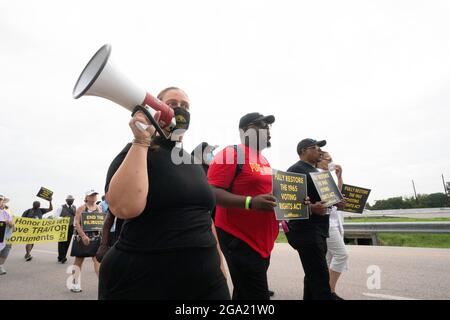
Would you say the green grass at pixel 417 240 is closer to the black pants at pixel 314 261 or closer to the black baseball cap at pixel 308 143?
the black baseball cap at pixel 308 143

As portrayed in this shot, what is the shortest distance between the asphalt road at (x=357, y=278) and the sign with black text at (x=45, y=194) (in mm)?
2577

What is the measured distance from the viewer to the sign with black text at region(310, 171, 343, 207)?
3.34m

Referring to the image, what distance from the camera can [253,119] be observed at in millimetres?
2939

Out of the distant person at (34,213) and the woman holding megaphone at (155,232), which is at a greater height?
the distant person at (34,213)

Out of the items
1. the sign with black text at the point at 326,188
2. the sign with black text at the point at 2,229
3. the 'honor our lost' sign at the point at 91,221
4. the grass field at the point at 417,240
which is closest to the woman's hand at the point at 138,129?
the sign with black text at the point at 326,188

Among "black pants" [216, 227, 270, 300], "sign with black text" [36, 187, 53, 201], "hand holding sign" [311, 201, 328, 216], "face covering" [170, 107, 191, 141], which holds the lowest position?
"black pants" [216, 227, 270, 300]

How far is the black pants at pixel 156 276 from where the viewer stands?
52.6 inches

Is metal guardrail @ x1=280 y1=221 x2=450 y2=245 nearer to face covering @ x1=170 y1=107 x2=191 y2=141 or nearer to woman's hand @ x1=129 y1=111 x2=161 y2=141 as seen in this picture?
face covering @ x1=170 y1=107 x2=191 y2=141

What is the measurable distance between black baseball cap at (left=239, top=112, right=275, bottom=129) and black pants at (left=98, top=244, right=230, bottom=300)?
172 centimetres

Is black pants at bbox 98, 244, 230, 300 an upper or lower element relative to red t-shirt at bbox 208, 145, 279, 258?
lower

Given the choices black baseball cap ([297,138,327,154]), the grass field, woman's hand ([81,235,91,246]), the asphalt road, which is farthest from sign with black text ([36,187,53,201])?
the grass field

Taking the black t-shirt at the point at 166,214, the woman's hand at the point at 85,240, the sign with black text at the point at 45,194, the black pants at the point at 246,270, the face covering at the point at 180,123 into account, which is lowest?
the black pants at the point at 246,270

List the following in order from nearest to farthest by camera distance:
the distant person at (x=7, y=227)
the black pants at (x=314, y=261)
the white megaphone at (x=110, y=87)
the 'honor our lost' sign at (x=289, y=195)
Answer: the white megaphone at (x=110, y=87) → the 'honor our lost' sign at (x=289, y=195) → the black pants at (x=314, y=261) → the distant person at (x=7, y=227)
